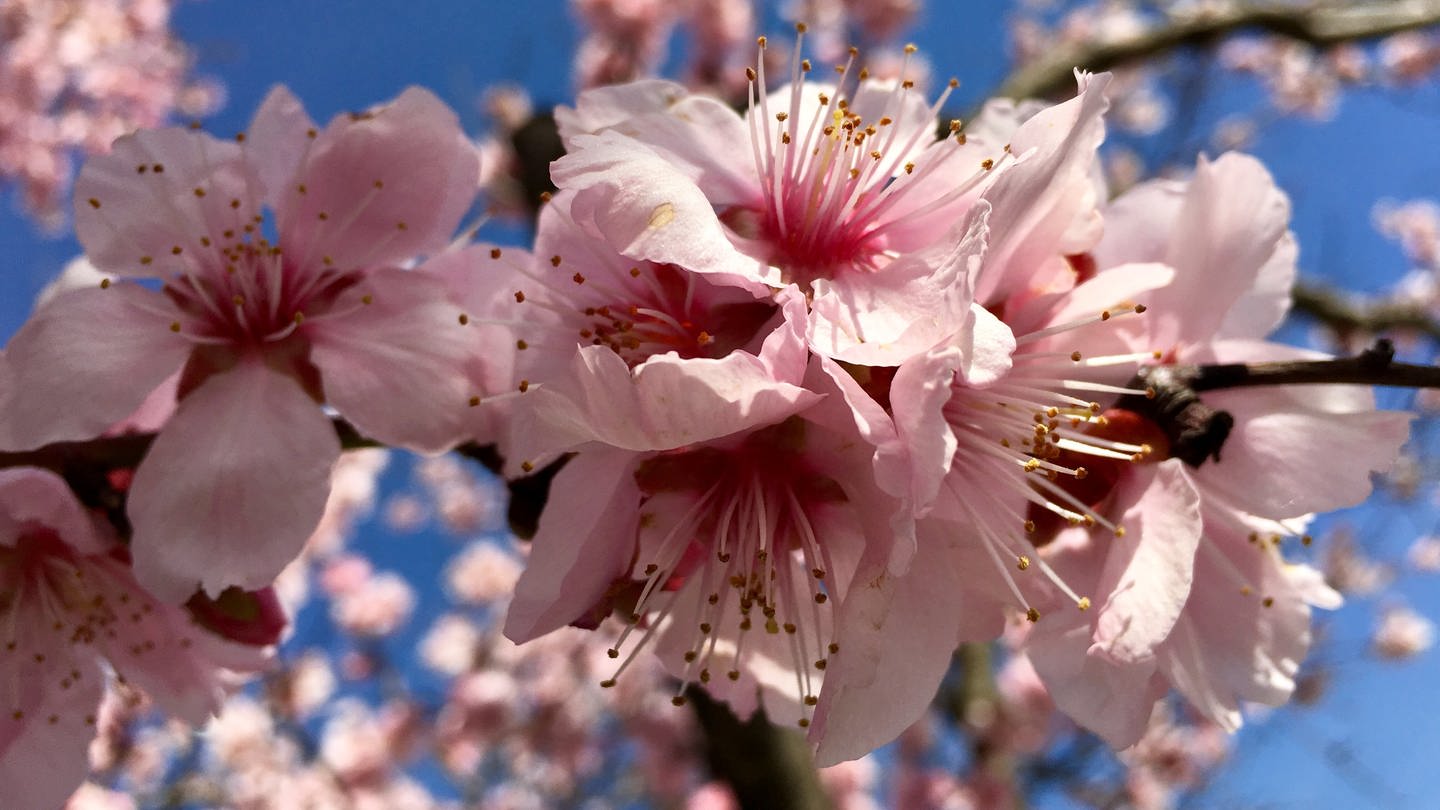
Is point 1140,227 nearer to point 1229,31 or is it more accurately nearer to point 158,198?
point 158,198

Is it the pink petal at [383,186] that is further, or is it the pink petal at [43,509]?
the pink petal at [383,186]

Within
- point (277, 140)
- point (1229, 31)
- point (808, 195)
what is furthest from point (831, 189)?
point (1229, 31)

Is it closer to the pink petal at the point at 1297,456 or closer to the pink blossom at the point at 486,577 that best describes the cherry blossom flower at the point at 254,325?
the pink petal at the point at 1297,456

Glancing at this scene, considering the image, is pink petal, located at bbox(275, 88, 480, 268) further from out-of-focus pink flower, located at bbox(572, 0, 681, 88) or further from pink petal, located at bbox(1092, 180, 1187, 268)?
out-of-focus pink flower, located at bbox(572, 0, 681, 88)

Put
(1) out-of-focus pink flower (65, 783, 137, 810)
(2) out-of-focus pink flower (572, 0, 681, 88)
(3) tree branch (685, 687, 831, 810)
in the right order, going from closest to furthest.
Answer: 1. (3) tree branch (685, 687, 831, 810)
2. (1) out-of-focus pink flower (65, 783, 137, 810)
3. (2) out-of-focus pink flower (572, 0, 681, 88)

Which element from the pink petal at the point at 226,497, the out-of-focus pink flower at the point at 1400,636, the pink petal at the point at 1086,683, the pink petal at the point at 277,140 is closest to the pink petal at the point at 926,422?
the pink petal at the point at 1086,683

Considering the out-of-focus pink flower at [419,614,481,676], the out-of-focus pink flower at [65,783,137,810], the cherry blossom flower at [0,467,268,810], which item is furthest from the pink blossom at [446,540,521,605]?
the cherry blossom flower at [0,467,268,810]
